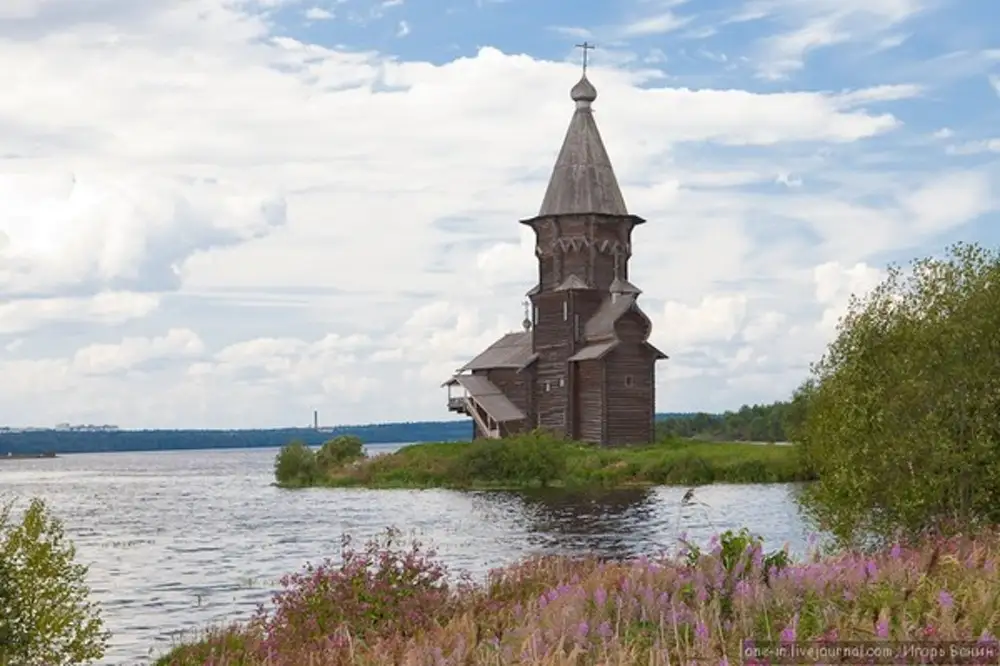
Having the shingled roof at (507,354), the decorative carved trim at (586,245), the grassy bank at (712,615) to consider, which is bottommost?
the grassy bank at (712,615)

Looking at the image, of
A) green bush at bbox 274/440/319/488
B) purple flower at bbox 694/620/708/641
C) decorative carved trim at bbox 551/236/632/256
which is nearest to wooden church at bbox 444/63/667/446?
decorative carved trim at bbox 551/236/632/256

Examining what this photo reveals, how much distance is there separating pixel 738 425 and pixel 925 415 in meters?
103

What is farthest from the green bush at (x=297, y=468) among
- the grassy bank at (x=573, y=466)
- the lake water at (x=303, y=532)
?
the lake water at (x=303, y=532)

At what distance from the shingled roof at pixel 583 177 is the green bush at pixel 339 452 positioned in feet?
58.8

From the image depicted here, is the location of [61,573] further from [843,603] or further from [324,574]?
[843,603]

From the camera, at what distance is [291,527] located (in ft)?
139

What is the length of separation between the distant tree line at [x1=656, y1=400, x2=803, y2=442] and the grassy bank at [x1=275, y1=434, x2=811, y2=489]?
4277 centimetres

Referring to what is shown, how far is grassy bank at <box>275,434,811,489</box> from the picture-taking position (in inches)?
2384

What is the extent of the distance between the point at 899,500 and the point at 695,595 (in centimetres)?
1152

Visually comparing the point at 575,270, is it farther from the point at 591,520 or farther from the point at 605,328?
the point at 591,520

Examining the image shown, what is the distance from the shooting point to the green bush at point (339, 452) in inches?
2889

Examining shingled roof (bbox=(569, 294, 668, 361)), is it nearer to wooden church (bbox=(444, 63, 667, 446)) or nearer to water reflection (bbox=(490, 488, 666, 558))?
wooden church (bbox=(444, 63, 667, 446))

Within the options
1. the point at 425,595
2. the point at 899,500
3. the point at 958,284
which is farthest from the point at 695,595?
the point at 958,284

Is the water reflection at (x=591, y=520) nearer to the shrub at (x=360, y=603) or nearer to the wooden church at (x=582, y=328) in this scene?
the wooden church at (x=582, y=328)
